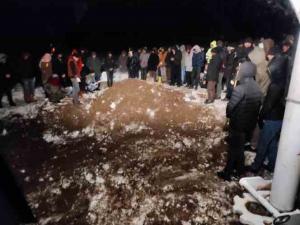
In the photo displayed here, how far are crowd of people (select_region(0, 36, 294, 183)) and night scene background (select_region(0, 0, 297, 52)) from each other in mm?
5112

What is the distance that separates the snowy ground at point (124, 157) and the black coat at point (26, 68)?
104 cm

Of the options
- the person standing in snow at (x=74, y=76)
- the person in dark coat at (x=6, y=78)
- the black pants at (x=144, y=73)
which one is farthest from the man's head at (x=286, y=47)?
the person in dark coat at (x=6, y=78)

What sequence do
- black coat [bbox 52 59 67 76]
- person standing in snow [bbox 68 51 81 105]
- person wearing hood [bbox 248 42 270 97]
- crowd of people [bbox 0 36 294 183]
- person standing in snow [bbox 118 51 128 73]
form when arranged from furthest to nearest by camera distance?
person standing in snow [bbox 118 51 128 73]
black coat [bbox 52 59 67 76]
person standing in snow [bbox 68 51 81 105]
person wearing hood [bbox 248 42 270 97]
crowd of people [bbox 0 36 294 183]

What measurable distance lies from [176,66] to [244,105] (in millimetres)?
7911

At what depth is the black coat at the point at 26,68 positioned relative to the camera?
11.6m

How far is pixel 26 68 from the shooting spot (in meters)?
11.7

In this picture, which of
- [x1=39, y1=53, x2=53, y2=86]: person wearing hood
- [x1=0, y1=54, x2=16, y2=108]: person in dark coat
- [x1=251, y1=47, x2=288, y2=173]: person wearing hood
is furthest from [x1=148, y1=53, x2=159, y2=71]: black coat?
[x1=251, y1=47, x2=288, y2=173]: person wearing hood

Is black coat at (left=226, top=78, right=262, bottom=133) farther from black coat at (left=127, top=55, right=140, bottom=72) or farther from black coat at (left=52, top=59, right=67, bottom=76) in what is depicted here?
black coat at (left=127, top=55, right=140, bottom=72)

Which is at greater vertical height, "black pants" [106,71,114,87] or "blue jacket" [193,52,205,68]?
"blue jacket" [193,52,205,68]

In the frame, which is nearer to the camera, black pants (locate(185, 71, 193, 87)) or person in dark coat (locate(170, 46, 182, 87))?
person in dark coat (locate(170, 46, 182, 87))

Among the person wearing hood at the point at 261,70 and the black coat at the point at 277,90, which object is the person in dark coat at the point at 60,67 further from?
the black coat at the point at 277,90

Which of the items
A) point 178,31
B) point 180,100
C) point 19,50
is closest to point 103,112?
point 180,100

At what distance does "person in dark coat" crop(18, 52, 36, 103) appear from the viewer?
38.1 feet

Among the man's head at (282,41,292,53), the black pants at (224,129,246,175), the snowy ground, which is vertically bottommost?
the snowy ground
